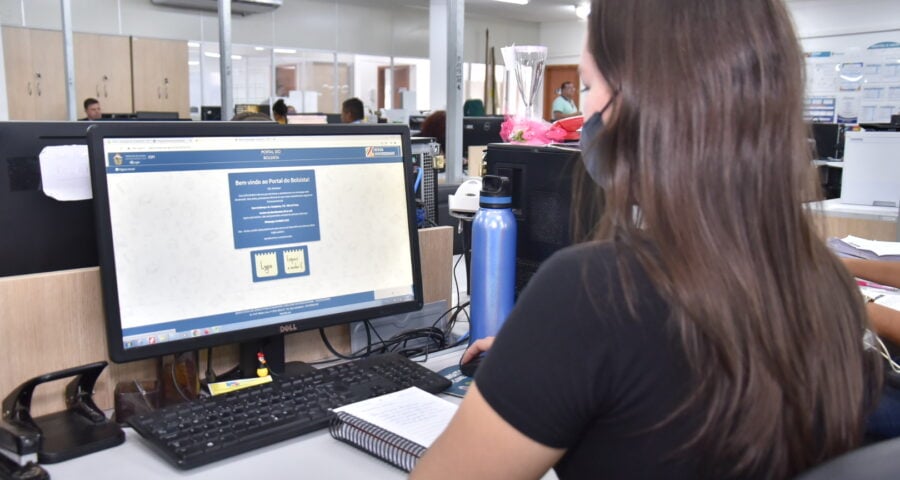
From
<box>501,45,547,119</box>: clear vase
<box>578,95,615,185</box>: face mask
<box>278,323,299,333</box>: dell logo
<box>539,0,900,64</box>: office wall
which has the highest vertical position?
<box>539,0,900,64</box>: office wall

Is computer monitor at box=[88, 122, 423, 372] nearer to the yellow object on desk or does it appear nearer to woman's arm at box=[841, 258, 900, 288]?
the yellow object on desk

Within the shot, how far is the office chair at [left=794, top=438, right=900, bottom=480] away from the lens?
559 millimetres

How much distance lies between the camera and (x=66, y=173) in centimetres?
116

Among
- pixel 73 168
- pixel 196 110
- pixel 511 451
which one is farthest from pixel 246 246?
pixel 196 110

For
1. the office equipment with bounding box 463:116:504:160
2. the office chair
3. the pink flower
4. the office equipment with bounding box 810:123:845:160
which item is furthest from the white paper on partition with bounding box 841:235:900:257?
the office equipment with bounding box 810:123:845:160

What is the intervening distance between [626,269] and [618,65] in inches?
7.7

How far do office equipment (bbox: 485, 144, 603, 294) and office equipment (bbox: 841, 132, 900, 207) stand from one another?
2.89m

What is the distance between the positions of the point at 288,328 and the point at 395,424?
276 millimetres

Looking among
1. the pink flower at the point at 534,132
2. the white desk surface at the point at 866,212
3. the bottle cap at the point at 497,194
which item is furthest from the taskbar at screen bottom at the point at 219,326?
the white desk surface at the point at 866,212

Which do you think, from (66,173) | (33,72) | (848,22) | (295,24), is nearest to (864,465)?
(66,173)

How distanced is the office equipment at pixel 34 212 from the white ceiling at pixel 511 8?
9291mm

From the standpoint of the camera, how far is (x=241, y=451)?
964 millimetres

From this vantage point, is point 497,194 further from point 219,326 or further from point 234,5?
point 234,5

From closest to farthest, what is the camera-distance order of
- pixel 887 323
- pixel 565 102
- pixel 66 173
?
1. pixel 66 173
2. pixel 887 323
3. pixel 565 102
